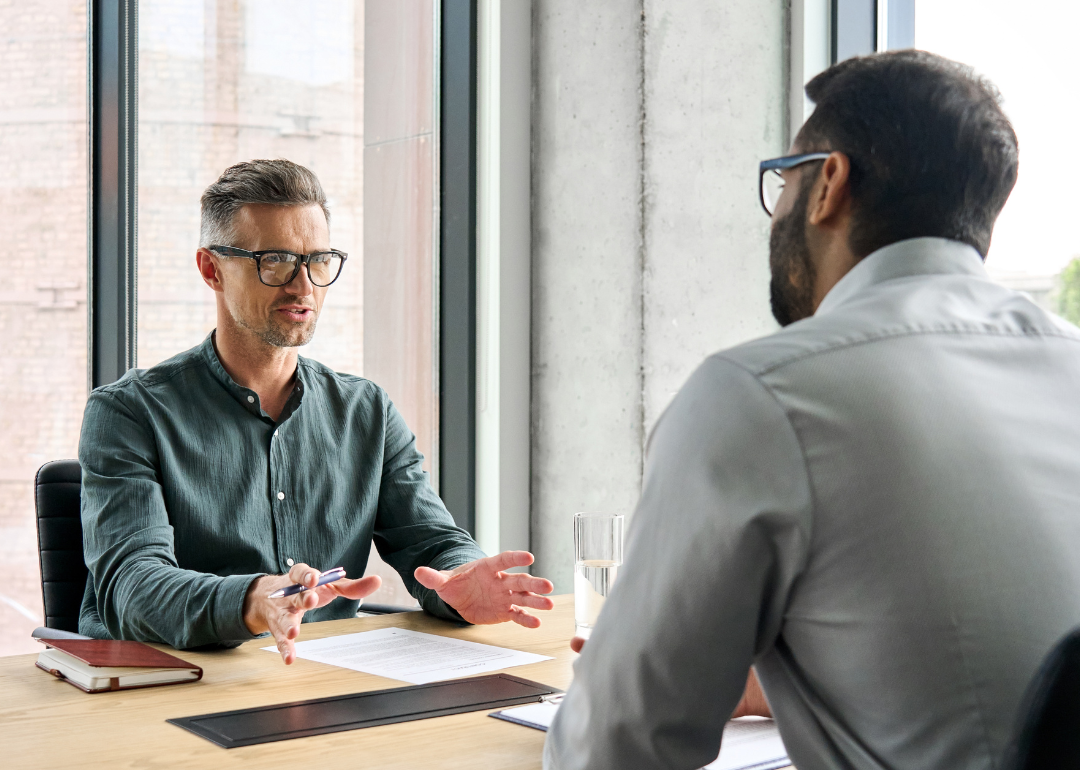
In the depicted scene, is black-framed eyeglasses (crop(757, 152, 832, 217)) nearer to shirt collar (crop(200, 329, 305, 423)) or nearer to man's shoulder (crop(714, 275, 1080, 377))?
man's shoulder (crop(714, 275, 1080, 377))

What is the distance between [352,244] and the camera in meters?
3.84

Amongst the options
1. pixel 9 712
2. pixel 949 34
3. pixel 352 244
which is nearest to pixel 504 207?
pixel 352 244

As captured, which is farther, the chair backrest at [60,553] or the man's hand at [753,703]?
the chair backrest at [60,553]

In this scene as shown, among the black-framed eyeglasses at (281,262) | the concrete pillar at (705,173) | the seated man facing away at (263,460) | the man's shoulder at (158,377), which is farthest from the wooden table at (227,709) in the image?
the concrete pillar at (705,173)

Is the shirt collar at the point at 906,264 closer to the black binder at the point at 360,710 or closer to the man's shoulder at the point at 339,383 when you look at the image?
the black binder at the point at 360,710

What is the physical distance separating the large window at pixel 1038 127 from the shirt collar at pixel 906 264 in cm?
166

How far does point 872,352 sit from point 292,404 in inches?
63.6

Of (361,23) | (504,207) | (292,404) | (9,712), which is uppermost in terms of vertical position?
(361,23)

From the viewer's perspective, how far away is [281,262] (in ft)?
7.16

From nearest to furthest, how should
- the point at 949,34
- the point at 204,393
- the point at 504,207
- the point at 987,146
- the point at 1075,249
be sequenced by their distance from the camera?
the point at 987,146 → the point at 204,393 → the point at 1075,249 → the point at 949,34 → the point at 504,207

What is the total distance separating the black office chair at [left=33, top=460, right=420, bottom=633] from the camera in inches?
80.1

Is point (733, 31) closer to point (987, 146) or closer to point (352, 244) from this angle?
point (352, 244)

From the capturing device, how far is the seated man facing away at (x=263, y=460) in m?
1.79

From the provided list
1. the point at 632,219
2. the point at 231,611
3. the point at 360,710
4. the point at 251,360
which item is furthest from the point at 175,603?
the point at 632,219
